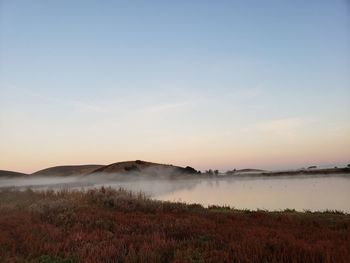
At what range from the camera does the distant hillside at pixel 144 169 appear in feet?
268

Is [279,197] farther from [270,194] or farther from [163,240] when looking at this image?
[163,240]

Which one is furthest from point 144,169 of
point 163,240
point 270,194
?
point 163,240

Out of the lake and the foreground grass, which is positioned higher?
the lake

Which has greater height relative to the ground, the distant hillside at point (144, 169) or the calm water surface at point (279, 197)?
the distant hillside at point (144, 169)

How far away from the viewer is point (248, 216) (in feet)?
48.8

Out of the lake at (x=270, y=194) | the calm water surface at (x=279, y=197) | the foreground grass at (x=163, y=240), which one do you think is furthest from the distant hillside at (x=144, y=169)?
the foreground grass at (x=163, y=240)

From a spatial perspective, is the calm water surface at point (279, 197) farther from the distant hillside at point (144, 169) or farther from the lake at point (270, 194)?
the distant hillside at point (144, 169)

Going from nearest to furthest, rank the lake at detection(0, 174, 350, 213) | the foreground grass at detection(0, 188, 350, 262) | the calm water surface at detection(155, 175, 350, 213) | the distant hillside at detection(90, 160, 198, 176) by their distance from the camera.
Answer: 1. the foreground grass at detection(0, 188, 350, 262)
2. the calm water surface at detection(155, 175, 350, 213)
3. the lake at detection(0, 174, 350, 213)
4. the distant hillside at detection(90, 160, 198, 176)

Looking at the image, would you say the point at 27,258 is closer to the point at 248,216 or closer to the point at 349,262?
the point at 349,262

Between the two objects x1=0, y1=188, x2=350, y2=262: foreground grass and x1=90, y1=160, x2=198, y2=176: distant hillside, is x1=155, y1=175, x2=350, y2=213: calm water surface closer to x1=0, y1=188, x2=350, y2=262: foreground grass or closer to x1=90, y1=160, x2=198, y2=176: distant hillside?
x1=0, y1=188, x2=350, y2=262: foreground grass

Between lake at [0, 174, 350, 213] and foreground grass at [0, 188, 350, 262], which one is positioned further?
lake at [0, 174, 350, 213]

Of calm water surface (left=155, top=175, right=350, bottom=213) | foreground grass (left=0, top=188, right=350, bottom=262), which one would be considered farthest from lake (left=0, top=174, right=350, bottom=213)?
foreground grass (left=0, top=188, right=350, bottom=262)

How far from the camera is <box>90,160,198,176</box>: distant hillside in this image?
81688 millimetres

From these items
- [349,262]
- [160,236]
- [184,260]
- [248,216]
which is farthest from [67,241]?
[248,216]
